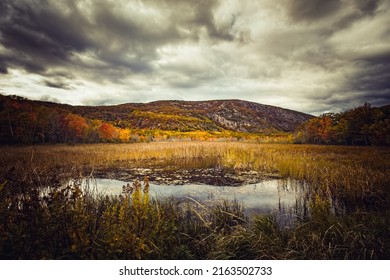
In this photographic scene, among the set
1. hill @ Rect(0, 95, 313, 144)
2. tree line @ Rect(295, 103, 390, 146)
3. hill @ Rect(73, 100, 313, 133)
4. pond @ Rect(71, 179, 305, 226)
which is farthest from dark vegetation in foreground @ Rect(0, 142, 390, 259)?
hill @ Rect(73, 100, 313, 133)

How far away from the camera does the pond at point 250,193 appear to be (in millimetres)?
4902

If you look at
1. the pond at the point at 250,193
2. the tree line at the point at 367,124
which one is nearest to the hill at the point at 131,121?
the pond at the point at 250,193

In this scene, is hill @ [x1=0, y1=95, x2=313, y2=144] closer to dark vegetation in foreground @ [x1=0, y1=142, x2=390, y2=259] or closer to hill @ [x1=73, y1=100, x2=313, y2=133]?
hill @ [x1=73, y1=100, x2=313, y2=133]

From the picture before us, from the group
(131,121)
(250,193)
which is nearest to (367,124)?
(250,193)

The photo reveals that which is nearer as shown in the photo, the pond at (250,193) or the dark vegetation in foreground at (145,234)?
the dark vegetation in foreground at (145,234)

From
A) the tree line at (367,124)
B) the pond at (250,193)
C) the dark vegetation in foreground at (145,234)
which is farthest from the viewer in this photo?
the tree line at (367,124)

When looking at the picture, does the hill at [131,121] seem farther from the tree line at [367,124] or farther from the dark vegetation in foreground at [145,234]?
the tree line at [367,124]

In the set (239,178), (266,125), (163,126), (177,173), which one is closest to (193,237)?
(239,178)

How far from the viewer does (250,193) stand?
645cm

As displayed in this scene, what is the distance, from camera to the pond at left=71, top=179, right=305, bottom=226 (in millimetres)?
4902

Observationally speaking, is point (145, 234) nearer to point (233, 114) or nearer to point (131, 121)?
point (131, 121)
